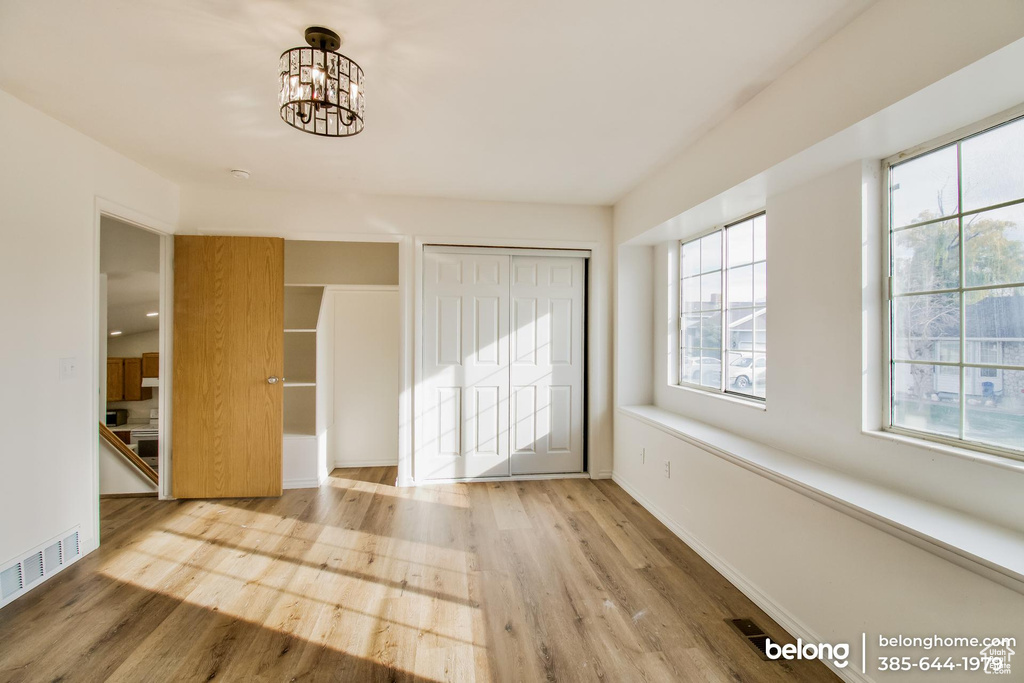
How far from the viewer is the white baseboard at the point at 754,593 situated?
1.70 metres

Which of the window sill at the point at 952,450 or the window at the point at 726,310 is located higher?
the window at the point at 726,310

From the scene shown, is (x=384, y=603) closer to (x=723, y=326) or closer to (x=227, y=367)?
(x=227, y=367)

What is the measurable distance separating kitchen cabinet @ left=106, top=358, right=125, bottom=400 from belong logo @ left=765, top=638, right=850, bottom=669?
23.9ft

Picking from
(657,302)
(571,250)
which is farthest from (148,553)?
(657,302)

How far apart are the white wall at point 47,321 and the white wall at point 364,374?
1.82 metres

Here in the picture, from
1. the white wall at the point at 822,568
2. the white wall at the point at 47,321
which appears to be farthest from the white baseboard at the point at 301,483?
the white wall at the point at 822,568

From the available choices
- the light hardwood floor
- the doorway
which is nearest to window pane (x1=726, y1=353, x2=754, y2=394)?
the light hardwood floor

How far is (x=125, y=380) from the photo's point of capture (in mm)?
5871

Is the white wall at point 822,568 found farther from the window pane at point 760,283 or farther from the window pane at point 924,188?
the window pane at point 924,188

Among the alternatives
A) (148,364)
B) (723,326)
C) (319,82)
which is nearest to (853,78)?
(723,326)

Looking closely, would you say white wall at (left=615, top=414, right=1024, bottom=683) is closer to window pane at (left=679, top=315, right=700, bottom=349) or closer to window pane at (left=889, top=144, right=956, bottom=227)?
window pane at (left=679, top=315, right=700, bottom=349)

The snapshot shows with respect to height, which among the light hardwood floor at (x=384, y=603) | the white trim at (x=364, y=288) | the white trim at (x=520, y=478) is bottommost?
the light hardwood floor at (x=384, y=603)

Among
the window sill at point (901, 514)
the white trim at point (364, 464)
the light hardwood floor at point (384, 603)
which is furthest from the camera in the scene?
the white trim at point (364, 464)

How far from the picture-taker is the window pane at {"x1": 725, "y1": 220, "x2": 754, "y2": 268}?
2.88 meters
